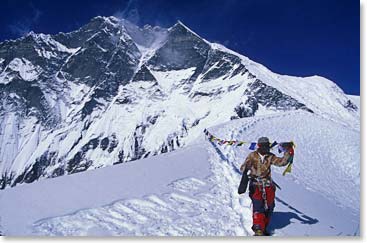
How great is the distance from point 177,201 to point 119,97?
11729 cm

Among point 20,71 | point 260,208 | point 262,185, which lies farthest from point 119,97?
point 260,208

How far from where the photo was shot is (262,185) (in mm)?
5520

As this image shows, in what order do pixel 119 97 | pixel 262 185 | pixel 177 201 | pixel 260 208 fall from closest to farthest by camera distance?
1. pixel 260 208
2. pixel 262 185
3. pixel 177 201
4. pixel 119 97

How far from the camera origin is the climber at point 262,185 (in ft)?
17.7

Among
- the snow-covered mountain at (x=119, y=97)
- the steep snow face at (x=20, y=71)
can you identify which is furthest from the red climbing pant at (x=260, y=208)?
the steep snow face at (x=20, y=71)

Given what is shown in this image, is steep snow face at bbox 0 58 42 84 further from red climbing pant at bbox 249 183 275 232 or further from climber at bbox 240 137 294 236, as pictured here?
red climbing pant at bbox 249 183 275 232

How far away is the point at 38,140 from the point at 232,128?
106163 mm

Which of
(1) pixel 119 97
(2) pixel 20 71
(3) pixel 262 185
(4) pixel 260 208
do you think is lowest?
(4) pixel 260 208

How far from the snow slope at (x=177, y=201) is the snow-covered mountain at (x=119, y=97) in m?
64.0

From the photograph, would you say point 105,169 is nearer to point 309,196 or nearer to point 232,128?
point 309,196

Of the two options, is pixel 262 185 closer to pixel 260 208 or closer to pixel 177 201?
pixel 260 208

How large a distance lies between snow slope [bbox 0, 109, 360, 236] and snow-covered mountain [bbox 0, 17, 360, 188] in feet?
210

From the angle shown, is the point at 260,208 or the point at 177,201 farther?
the point at 177,201

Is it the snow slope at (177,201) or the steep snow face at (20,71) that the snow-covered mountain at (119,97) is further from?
the snow slope at (177,201)
